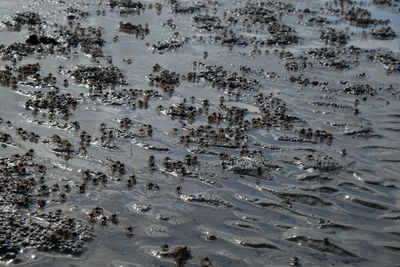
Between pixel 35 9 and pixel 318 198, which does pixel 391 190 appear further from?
pixel 35 9

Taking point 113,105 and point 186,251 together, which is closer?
point 186,251

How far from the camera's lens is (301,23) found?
1261 inches

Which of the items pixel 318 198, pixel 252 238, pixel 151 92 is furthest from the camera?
pixel 151 92

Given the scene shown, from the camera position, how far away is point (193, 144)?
1628 centimetres

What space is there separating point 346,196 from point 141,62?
1264cm

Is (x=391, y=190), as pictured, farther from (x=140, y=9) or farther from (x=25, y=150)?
(x=140, y=9)

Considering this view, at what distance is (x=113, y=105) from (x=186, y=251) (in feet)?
29.1

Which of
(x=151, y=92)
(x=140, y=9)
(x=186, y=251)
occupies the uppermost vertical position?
(x=140, y=9)

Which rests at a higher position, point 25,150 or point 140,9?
point 140,9

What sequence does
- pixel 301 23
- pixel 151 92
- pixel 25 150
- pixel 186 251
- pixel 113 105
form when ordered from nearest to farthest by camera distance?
pixel 186 251, pixel 25 150, pixel 113 105, pixel 151 92, pixel 301 23

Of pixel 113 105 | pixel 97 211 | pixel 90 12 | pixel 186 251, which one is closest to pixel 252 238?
pixel 186 251

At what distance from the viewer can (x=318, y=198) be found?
13.8 metres

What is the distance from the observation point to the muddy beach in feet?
38.2

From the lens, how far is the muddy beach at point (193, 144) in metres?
11.6
